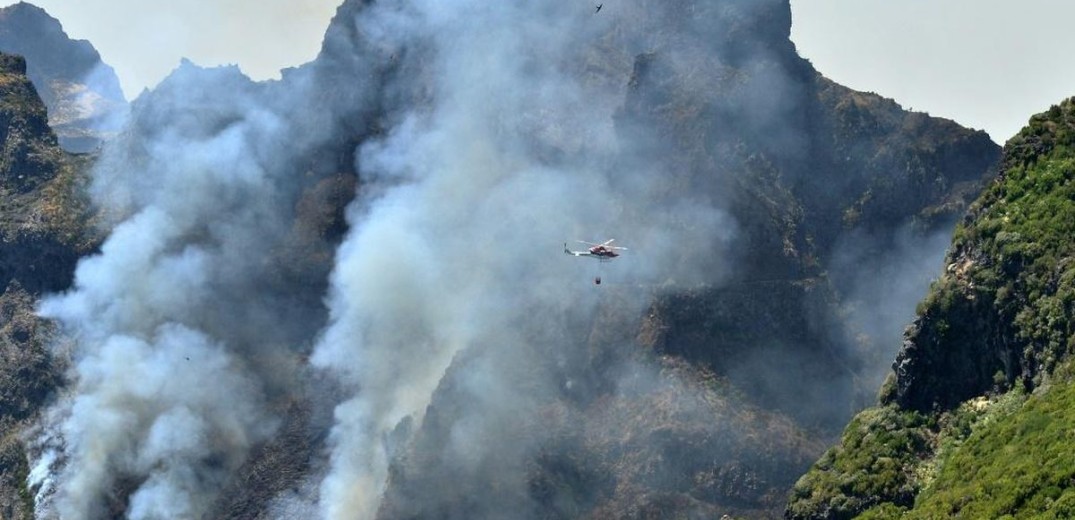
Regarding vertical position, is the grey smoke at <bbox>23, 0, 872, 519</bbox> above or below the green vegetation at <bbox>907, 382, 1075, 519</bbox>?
Result: above

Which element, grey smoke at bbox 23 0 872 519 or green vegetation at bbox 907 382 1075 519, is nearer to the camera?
green vegetation at bbox 907 382 1075 519

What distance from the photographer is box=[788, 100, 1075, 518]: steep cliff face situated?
110 m

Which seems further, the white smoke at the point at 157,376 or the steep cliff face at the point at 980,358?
the white smoke at the point at 157,376

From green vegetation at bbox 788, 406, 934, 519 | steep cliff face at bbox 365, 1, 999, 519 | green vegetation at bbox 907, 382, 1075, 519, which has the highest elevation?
steep cliff face at bbox 365, 1, 999, 519

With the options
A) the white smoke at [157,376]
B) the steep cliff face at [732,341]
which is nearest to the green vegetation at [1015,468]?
the steep cliff face at [732,341]

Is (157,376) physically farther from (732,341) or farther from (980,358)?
(980,358)

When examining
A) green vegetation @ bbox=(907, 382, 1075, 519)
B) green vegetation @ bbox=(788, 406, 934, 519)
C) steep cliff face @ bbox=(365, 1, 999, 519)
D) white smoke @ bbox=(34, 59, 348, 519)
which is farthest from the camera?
white smoke @ bbox=(34, 59, 348, 519)

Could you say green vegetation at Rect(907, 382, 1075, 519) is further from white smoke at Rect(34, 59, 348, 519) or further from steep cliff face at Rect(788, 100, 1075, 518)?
white smoke at Rect(34, 59, 348, 519)

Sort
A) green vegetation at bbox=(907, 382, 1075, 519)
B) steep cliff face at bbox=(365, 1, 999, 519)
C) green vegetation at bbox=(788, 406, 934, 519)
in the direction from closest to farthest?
green vegetation at bbox=(907, 382, 1075, 519), green vegetation at bbox=(788, 406, 934, 519), steep cliff face at bbox=(365, 1, 999, 519)

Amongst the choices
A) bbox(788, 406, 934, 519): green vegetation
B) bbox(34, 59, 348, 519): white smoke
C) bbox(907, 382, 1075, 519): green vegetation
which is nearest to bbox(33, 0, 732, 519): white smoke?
bbox(34, 59, 348, 519): white smoke

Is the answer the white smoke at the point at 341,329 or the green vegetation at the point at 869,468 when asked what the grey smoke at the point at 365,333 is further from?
the green vegetation at the point at 869,468

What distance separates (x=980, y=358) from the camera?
12206 centimetres

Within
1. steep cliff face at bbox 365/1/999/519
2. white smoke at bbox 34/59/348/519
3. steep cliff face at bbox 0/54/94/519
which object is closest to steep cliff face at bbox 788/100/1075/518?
steep cliff face at bbox 365/1/999/519

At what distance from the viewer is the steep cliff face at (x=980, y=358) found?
110 m
